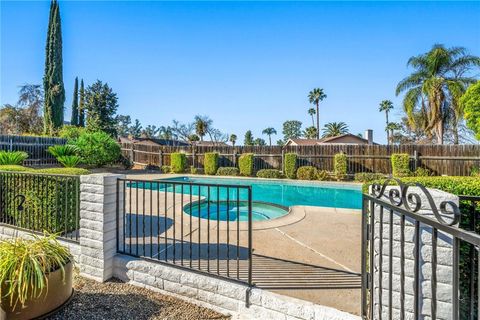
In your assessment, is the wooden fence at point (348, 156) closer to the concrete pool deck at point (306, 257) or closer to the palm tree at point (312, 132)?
the concrete pool deck at point (306, 257)

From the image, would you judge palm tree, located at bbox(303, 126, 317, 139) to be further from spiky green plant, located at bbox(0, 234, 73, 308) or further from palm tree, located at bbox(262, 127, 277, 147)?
spiky green plant, located at bbox(0, 234, 73, 308)

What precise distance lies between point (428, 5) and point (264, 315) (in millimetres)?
10608

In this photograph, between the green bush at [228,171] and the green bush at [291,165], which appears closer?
the green bush at [291,165]

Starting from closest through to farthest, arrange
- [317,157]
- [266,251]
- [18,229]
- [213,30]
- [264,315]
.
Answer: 1. [264,315]
2. [266,251]
3. [18,229]
4. [213,30]
5. [317,157]

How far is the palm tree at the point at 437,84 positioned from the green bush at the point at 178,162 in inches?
615

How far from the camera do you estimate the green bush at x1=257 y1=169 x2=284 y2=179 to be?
46.9 feet

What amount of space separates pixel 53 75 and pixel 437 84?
2834 centimetres

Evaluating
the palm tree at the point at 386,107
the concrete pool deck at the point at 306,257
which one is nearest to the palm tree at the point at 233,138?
the palm tree at the point at 386,107

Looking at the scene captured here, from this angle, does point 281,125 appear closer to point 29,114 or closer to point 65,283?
point 29,114

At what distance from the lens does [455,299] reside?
1014 millimetres

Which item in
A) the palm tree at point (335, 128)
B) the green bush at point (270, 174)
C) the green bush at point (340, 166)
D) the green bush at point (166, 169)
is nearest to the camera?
the green bush at point (340, 166)

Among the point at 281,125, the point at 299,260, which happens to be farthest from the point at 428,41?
the point at 281,125

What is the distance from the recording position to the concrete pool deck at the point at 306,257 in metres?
2.60

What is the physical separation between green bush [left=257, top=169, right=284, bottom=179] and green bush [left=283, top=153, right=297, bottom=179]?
0.47 m
